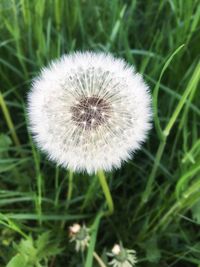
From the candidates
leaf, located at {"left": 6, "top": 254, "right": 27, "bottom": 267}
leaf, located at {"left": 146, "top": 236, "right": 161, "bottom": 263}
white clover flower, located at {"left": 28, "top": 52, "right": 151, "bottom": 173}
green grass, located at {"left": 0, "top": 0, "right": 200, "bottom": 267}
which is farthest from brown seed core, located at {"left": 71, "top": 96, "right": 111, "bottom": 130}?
leaf, located at {"left": 146, "top": 236, "right": 161, "bottom": 263}

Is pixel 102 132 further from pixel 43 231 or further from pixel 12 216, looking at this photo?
pixel 43 231

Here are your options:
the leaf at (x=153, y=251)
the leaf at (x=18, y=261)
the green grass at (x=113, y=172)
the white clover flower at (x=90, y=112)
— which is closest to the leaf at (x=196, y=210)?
the green grass at (x=113, y=172)

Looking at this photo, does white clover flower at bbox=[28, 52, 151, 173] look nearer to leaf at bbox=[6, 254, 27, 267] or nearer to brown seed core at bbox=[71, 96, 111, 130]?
brown seed core at bbox=[71, 96, 111, 130]

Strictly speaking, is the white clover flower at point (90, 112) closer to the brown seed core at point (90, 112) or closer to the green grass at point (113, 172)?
the brown seed core at point (90, 112)

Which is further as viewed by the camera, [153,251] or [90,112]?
[153,251]

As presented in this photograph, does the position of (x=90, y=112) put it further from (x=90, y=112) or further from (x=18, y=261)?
(x=18, y=261)

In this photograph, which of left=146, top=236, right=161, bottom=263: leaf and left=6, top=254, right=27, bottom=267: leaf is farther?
left=146, top=236, right=161, bottom=263: leaf

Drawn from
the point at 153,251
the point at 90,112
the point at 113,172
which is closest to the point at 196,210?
Answer: the point at 153,251

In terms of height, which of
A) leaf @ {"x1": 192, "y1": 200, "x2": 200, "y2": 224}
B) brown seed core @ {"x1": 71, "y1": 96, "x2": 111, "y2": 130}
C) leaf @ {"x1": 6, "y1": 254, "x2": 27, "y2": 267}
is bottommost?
leaf @ {"x1": 6, "y1": 254, "x2": 27, "y2": 267}
